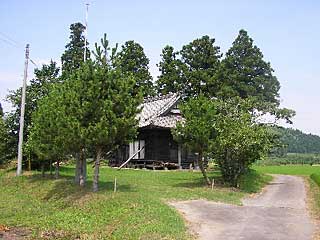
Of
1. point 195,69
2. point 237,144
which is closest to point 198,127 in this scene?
point 237,144

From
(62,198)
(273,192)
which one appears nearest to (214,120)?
(273,192)

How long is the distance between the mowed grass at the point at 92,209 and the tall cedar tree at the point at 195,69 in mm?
20479

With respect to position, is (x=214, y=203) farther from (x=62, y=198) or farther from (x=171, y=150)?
(x=171, y=150)

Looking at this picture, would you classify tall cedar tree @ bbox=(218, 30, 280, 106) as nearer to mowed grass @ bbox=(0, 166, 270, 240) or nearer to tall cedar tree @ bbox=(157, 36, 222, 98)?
tall cedar tree @ bbox=(157, 36, 222, 98)

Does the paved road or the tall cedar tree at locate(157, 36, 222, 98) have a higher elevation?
the tall cedar tree at locate(157, 36, 222, 98)

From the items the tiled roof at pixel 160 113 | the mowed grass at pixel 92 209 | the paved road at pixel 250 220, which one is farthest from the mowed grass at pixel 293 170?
the paved road at pixel 250 220

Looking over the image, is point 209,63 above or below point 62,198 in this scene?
above

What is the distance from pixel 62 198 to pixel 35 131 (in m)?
5.79

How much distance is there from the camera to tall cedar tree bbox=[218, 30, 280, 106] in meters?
43.2

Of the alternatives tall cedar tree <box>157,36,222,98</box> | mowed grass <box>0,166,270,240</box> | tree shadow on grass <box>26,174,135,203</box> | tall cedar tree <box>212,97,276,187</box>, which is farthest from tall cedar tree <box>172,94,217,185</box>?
tall cedar tree <box>157,36,222,98</box>

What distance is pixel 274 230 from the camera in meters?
12.7

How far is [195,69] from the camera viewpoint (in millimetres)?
44906

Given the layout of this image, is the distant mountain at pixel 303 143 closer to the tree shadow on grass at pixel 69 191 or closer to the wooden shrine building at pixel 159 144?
the wooden shrine building at pixel 159 144

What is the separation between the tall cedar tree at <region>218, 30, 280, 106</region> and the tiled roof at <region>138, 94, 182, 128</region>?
634 centimetres
